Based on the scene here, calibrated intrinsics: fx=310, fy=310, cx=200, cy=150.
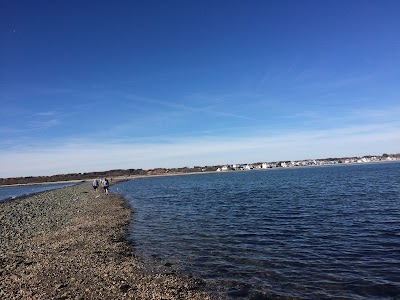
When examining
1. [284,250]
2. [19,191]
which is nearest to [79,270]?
[284,250]

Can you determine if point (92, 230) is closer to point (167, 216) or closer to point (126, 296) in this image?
point (167, 216)

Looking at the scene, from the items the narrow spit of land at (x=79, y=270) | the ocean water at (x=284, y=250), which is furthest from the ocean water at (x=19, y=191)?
the ocean water at (x=284, y=250)

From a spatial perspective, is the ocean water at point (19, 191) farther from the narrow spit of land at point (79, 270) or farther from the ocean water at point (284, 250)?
the ocean water at point (284, 250)

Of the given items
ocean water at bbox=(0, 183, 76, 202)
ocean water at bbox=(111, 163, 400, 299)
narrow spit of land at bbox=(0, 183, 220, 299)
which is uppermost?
ocean water at bbox=(0, 183, 76, 202)

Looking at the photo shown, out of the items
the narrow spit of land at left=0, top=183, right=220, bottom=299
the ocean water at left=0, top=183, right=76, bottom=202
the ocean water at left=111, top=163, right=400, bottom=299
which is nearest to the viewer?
the narrow spit of land at left=0, top=183, right=220, bottom=299

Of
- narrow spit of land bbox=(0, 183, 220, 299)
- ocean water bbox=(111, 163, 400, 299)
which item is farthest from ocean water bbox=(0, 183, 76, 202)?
ocean water bbox=(111, 163, 400, 299)

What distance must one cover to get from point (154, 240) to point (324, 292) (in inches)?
446

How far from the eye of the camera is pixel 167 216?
98.0 feet

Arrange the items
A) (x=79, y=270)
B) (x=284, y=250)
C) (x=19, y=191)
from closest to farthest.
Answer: (x=79, y=270) → (x=284, y=250) → (x=19, y=191)

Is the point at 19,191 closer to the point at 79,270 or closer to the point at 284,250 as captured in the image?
the point at 79,270

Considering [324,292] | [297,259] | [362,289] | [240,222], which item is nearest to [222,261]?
[297,259]

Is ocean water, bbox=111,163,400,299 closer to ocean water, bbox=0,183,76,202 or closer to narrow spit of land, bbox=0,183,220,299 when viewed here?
narrow spit of land, bbox=0,183,220,299

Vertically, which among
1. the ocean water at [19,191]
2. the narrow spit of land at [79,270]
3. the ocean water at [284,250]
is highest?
the ocean water at [19,191]

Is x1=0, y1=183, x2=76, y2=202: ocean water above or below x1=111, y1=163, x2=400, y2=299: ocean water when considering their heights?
above
